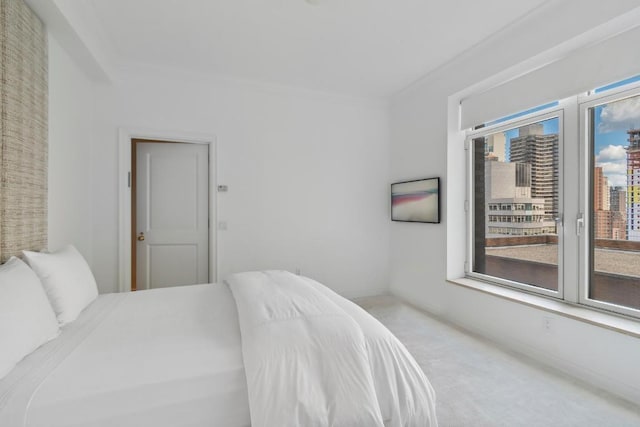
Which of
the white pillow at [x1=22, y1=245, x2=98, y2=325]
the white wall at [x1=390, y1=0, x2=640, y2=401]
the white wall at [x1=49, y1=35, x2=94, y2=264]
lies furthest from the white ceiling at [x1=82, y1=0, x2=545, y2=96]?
the white pillow at [x1=22, y1=245, x2=98, y2=325]

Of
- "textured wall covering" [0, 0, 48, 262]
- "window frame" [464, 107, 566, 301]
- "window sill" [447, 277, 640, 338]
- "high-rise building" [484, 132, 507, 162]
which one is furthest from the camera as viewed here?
"high-rise building" [484, 132, 507, 162]

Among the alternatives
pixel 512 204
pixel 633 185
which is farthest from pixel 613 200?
pixel 512 204

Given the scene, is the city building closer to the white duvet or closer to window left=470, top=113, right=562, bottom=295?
window left=470, top=113, right=562, bottom=295

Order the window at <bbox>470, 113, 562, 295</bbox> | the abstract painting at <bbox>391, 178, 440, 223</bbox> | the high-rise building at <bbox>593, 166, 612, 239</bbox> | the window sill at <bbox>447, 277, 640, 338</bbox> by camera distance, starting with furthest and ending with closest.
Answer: the abstract painting at <bbox>391, 178, 440, 223</bbox> → the window at <bbox>470, 113, 562, 295</bbox> → the high-rise building at <bbox>593, 166, 612, 239</bbox> → the window sill at <bbox>447, 277, 640, 338</bbox>

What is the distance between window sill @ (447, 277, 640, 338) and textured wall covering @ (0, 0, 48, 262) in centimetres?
354

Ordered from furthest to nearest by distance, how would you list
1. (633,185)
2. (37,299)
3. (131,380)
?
1. (633,185)
2. (37,299)
3. (131,380)

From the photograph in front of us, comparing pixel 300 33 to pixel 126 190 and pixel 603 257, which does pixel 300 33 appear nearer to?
pixel 126 190

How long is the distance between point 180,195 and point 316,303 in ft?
8.44

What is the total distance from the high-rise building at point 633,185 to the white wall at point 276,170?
247 centimetres

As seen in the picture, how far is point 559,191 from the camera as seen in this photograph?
247cm

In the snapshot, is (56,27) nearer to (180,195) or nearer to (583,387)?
(180,195)

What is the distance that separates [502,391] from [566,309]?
33.6 inches

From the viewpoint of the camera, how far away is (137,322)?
1.66 metres

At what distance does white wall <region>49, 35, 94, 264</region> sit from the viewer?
233cm
